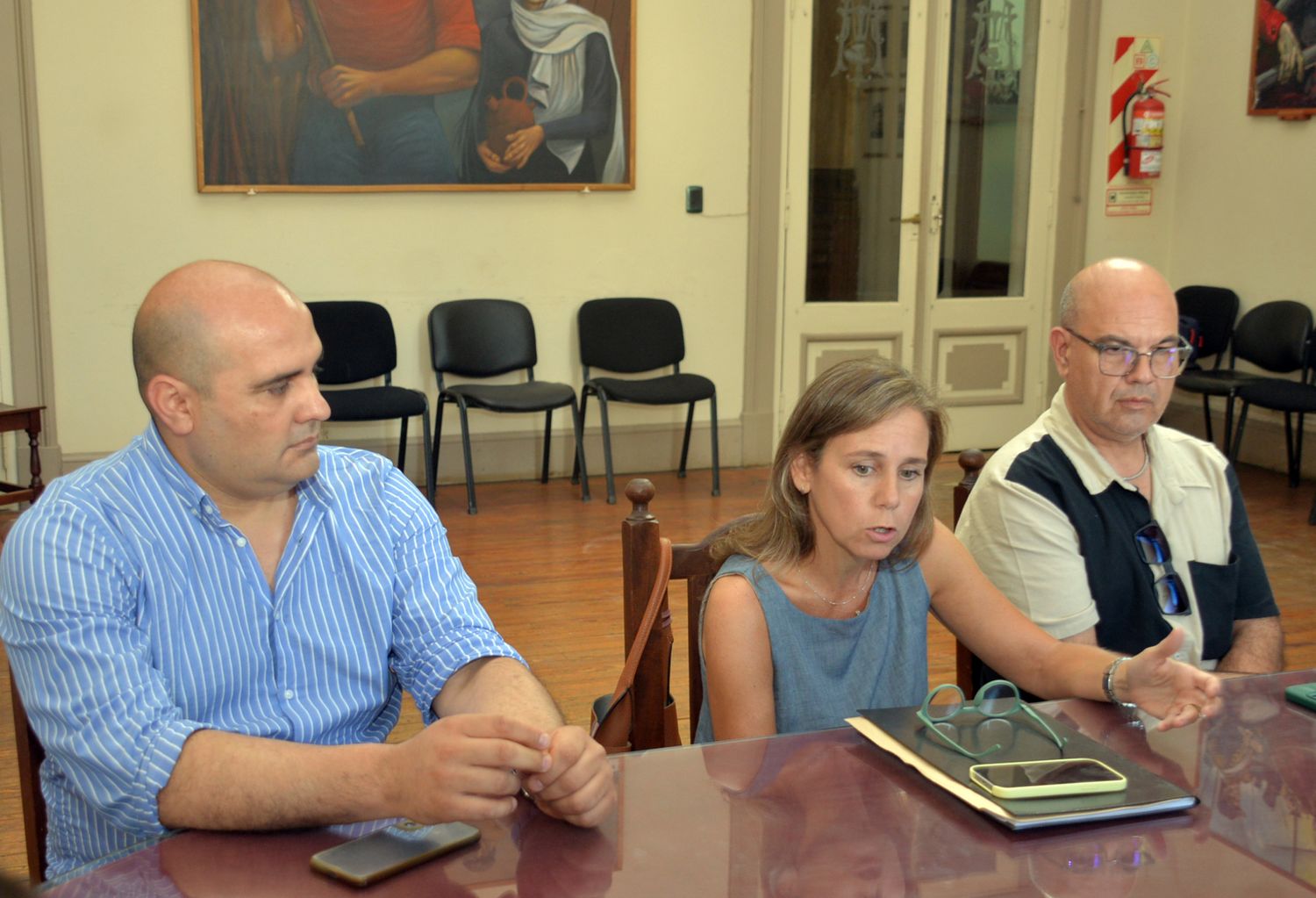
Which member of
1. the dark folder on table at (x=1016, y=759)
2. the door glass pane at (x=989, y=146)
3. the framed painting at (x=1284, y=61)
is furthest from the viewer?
the door glass pane at (x=989, y=146)

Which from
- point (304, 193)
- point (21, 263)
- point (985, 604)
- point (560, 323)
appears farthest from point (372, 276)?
point (985, 604)

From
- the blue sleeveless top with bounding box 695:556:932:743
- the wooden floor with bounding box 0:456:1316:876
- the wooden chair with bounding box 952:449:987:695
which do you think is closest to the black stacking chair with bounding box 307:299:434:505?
the wooden floor with bounding box 0:456:1316:876

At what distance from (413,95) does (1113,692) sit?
16.2 feet

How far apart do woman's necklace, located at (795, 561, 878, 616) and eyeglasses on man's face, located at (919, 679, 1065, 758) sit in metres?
A: 0.36

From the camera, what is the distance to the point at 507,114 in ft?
20.2

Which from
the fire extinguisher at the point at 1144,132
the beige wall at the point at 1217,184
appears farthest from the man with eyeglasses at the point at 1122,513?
the fire extinguisher at the point at 1144,132

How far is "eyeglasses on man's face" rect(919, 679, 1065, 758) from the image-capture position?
4.92 ft

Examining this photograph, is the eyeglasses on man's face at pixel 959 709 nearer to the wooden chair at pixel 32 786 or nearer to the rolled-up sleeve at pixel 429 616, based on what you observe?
the rolled-up sleeve at pixel 429 616

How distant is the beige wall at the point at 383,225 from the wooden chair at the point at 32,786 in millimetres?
4437

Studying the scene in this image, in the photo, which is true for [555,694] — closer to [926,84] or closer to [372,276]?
[372,276]

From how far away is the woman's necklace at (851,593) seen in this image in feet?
6.44

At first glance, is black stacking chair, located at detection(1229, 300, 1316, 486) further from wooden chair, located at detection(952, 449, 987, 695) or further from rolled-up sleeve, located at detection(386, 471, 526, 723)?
rolled-up sleeve, located at detection(386, 471, 526, 723)

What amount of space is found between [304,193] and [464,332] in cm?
Answer: 91

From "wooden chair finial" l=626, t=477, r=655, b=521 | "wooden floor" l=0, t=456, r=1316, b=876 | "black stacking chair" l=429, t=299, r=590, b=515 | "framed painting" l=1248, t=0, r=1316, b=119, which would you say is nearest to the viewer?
"wooden chair finial" l=626, t=477, r=655, b=521
